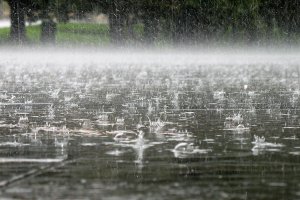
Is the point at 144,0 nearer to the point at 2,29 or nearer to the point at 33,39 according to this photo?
the point at 33,39

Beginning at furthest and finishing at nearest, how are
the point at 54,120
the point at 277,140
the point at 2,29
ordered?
the point at 2,29, the point at 54,120, the point at 277,140

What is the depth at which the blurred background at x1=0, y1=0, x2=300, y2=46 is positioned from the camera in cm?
6288

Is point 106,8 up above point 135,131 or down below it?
above

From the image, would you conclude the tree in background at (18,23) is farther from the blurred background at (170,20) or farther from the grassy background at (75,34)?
→ the grassy background at (75,34)

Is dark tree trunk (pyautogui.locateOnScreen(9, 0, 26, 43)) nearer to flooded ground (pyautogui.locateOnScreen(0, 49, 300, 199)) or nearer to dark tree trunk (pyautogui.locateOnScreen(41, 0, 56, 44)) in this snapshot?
dark tree trunk (pyautogui.locateOnScreen(41, 0, 56, 44))

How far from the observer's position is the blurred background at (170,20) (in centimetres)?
6288

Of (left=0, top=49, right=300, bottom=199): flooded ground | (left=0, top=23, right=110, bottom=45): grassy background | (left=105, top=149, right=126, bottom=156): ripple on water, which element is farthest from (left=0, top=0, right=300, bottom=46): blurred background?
(left=105, top=149, right=126, bottom=156): ripple on water

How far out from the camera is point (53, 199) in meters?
6.39

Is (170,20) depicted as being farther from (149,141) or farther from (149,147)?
(149,147)

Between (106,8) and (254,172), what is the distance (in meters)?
58.4

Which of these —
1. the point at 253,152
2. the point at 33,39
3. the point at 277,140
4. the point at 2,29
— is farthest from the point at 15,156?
the point at 2,29

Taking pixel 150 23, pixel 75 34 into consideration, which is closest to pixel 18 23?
pixel 150 23

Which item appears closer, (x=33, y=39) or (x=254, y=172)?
(x=254, y=172)

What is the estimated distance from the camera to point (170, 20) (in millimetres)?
66562
